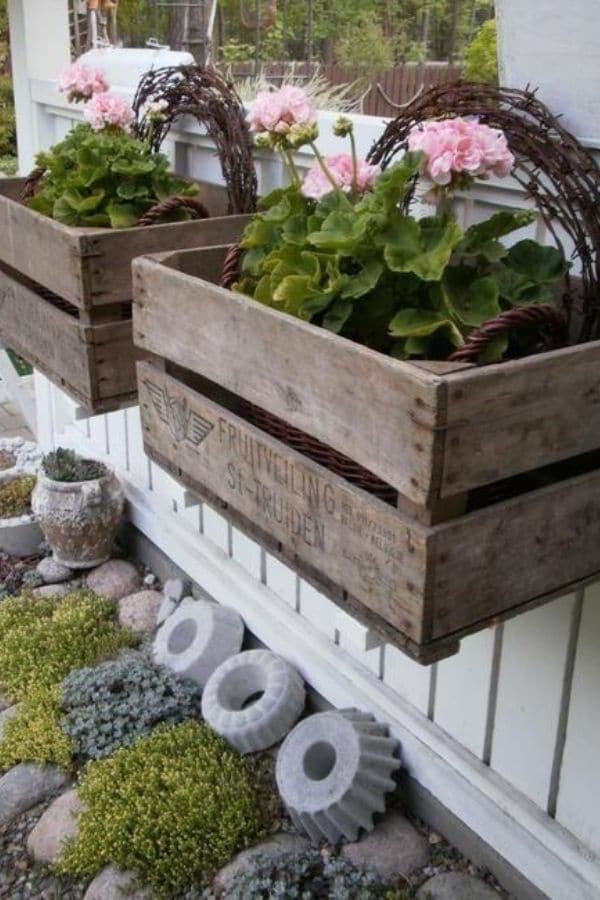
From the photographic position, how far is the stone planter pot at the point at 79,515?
10.8 ft

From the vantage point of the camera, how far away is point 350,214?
1458 mm

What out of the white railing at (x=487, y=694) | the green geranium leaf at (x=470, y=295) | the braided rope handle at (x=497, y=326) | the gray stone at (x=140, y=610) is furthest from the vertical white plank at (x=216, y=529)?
the braided rope handle at (x=497, y=326)

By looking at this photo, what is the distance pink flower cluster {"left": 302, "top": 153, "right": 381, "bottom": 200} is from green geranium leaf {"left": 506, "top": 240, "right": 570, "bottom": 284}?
0.24m

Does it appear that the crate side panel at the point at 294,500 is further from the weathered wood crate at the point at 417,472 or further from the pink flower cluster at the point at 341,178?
the pink flower cluster at the point at 341,178

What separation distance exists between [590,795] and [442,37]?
1444 centimetres

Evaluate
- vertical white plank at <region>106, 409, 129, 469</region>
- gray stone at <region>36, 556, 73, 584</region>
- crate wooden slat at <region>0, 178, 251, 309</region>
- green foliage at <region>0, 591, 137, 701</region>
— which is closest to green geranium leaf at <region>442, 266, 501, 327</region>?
crate wooden slat at <region>0, 178, 251, 309</region>

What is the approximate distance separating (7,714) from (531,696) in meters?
1.49

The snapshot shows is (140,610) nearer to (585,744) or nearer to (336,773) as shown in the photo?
(336,773)

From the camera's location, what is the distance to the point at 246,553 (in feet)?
9.64

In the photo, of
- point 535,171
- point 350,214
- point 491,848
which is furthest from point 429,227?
point 491,848

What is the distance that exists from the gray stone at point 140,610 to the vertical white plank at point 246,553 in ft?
1.27

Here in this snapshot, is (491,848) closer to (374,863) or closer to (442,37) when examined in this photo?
(374,863)

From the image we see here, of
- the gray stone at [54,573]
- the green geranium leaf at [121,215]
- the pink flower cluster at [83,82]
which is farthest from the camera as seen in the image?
the gray stone at [54,573]

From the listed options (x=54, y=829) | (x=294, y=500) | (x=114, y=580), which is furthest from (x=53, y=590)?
(x=294, y=500)
